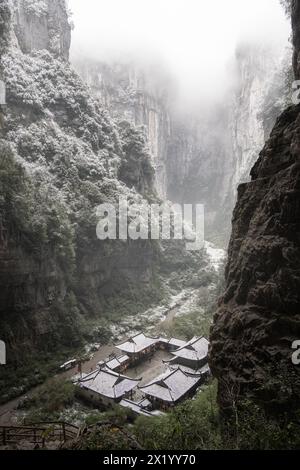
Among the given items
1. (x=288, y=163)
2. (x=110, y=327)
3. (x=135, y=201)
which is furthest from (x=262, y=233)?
(x=135, y=201)

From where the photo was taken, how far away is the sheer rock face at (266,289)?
12.0 metres

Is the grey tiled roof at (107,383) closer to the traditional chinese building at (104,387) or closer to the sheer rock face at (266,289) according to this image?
the traditional chinese building at (104,387)

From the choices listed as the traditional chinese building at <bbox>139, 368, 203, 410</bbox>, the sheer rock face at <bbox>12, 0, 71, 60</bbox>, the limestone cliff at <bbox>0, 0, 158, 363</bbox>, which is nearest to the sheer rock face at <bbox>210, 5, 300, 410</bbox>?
the traditional chinese building at <bbox>139, 368, 203, 410</bbox>

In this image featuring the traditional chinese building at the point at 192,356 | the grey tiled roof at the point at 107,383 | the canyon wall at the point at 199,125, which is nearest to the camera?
the grey tiled roof at the point at 107,383

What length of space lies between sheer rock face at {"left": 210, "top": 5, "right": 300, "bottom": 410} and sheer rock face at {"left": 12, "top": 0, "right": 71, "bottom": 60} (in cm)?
4711

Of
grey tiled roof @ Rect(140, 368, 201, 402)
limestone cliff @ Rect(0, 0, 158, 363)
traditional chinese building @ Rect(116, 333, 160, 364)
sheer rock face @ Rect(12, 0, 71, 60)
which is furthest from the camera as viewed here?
sheer rock face @ Rect(12, 0, 71, 60)

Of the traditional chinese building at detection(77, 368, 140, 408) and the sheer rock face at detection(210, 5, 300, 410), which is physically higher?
the sheer rock face at detection(210, 5, 300, 410)

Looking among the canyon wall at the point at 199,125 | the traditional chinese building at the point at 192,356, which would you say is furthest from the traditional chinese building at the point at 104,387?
the canyon wall at the point at 199,125

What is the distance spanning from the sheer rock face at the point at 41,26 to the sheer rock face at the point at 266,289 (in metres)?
47.1

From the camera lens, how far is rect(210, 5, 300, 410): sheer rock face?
12.0 m

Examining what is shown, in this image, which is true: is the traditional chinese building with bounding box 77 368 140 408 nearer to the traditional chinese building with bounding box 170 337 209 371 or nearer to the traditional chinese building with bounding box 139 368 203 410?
the traditional chinese building with bounding box 139 368 203 410

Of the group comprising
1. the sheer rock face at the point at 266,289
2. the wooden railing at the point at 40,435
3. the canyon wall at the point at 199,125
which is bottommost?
the wooden railing at the point at 40,435
